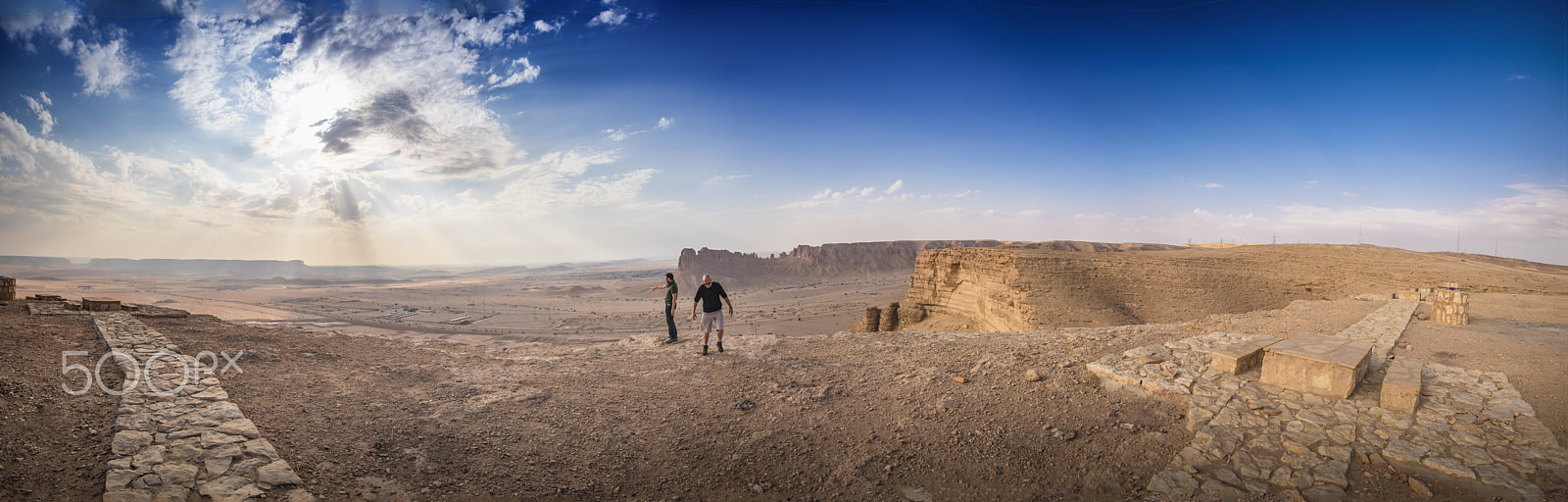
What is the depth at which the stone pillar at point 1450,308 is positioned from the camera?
30.7ft

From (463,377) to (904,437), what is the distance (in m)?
5.91

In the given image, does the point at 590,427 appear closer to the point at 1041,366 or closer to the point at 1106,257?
the point at 1041,366

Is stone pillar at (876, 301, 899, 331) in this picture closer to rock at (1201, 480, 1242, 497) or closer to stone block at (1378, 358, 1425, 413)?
stone block at (1378, 358, 1425, 413)

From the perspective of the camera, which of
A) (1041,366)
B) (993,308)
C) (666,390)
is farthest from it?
(993,308)

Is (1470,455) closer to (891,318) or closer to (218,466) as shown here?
(218,466)

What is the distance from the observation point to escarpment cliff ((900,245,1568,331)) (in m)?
17.1

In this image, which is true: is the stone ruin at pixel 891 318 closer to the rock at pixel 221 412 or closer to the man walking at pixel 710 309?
the man walking at pixel 710 309

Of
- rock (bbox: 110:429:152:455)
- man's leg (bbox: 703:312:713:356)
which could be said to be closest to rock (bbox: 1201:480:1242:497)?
man's leg (bbox: 703:312:713:356)

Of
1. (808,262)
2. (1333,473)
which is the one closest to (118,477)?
(1333,473)

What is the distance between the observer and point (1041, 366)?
259 inches

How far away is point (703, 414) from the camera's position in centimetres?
531

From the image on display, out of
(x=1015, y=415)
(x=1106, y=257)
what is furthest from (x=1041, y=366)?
(x=1106, y=257)

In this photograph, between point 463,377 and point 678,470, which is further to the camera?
point 463,377

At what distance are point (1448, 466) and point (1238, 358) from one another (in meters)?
2.30
